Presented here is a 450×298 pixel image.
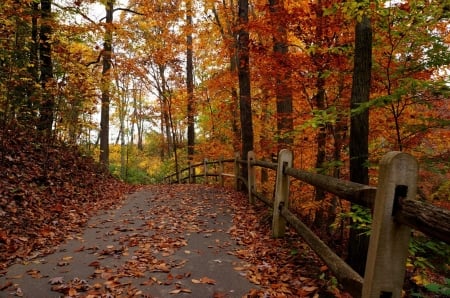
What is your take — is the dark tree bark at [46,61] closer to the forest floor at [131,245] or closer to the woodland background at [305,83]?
the woodland background at [305,83]

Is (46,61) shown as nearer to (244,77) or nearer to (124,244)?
(244,77)

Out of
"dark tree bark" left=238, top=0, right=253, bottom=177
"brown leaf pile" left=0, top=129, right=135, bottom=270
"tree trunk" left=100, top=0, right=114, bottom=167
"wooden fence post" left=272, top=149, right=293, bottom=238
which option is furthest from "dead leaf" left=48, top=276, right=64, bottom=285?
"tree trunk" left=100, top=0, right=114, bottom=167

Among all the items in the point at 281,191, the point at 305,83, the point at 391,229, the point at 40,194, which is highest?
the point at 305,83

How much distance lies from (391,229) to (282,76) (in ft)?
23.6

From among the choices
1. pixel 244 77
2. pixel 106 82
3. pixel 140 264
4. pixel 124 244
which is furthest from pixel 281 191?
pixel 106 82

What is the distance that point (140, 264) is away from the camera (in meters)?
4.81

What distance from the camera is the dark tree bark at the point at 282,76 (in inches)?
344

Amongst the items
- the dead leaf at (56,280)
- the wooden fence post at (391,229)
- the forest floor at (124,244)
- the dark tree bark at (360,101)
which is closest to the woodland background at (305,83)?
the dark tree bark at (360,101)

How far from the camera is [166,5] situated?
21438 mm

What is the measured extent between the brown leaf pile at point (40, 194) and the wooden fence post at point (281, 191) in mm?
3495

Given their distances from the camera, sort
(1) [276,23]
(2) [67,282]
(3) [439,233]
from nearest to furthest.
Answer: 1. (3) [439,233]
2. (2) [67,282]
3. (1) [276,23]

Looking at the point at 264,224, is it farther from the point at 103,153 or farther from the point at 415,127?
the point at 103,153

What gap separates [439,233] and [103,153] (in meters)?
17.7

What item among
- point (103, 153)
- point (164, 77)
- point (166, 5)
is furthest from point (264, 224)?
point (164, 77)
